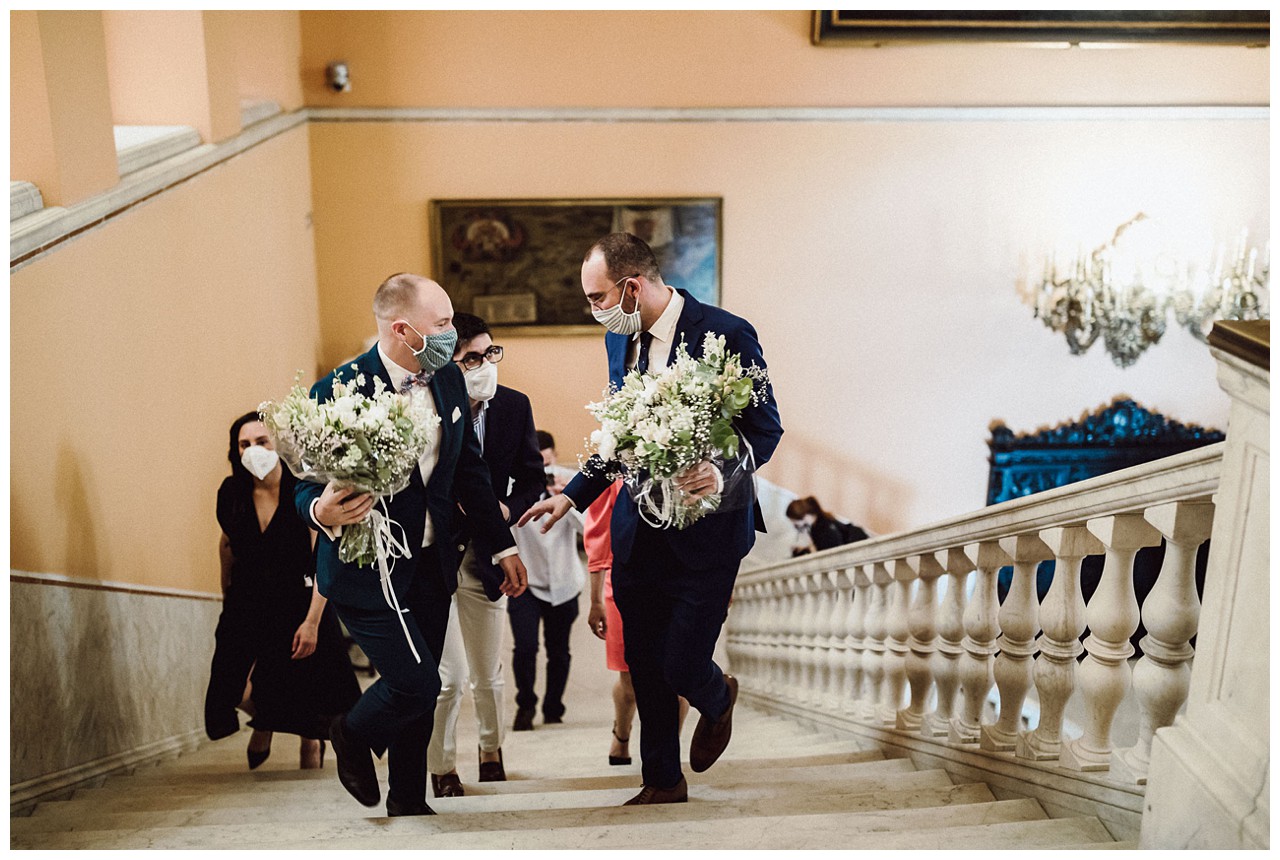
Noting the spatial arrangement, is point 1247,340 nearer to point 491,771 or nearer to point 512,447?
point 512,447

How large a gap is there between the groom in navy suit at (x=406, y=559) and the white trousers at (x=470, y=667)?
0.26 meters

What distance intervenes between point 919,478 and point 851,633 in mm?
5471

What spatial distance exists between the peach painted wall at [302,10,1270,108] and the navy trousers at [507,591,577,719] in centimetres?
486

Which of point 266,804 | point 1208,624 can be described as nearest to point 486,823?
point 266,804

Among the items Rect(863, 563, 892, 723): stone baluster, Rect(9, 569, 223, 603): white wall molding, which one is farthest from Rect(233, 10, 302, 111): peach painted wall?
Rect(863, 563, 892, 723): stone baluster

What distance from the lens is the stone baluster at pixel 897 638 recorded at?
12.3 feet

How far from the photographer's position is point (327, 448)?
8.45ft

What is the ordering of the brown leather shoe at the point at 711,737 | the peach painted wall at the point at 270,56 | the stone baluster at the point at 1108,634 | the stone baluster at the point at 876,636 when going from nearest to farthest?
the stone baluster at the point at 1108,634 → the brown leather shoe at the point at 711,737 → the stone baluster at the point at 876,636 → the peach painted wall at the point at 270,56

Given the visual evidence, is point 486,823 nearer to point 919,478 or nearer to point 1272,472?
point 1272,472

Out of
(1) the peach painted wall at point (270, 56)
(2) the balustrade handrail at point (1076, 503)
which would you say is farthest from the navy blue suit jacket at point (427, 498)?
(1) the peach painted wall at point (270, 56)

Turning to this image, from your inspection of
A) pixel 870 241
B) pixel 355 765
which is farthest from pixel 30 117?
pixel 870 241

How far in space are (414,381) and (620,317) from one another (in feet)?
2.05

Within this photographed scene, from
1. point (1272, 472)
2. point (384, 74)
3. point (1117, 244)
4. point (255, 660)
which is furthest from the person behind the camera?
point (1117, 244)

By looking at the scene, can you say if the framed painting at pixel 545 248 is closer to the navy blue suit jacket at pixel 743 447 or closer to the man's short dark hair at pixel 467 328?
the man's short dark hair at pixel 467 328
